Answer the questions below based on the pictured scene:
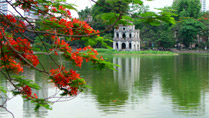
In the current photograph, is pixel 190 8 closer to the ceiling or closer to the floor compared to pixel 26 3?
closer to the ceiling

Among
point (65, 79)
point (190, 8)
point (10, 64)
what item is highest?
point (190, 8)

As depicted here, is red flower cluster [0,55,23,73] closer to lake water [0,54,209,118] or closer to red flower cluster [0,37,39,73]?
red flower cluster [0,37,39,73]

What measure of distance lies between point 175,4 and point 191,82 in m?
73.2

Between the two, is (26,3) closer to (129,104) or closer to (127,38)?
(129,104)

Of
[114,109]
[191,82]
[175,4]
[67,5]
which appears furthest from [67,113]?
[175,4]

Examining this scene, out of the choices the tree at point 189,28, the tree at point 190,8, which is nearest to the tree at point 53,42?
the tree at point 189,28

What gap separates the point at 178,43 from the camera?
85125 millimetres

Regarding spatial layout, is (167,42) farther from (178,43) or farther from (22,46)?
(22,46)

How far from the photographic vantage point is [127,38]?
243 ft

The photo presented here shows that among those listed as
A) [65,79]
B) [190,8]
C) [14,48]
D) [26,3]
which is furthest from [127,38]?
[14,48]

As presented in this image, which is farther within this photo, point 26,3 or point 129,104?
point 129,104

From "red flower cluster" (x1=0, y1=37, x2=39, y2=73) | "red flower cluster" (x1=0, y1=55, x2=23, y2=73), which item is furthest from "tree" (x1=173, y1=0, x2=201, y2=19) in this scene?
"red flower cluster" (x1=0, y1=37, x2=39, y2=73)

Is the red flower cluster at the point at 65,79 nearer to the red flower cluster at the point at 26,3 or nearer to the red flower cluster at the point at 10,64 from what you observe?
the red flower cluster at the point at 10,64

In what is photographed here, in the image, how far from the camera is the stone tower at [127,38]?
242ft
